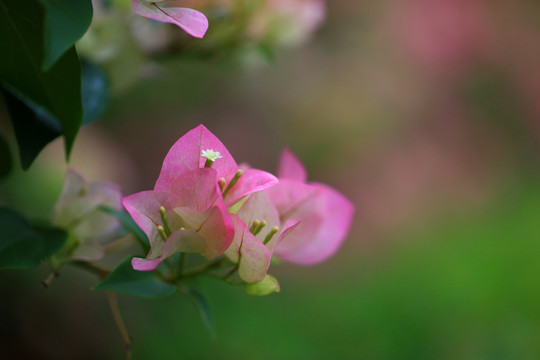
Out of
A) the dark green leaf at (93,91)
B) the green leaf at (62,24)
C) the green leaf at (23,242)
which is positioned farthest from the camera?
the dark green leaf at (93,91)

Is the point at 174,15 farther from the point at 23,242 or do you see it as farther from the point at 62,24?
the point at 23,242

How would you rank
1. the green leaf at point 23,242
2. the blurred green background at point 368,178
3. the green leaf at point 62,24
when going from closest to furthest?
the green leaf at point 62,24, the green leaf at point 23,242, the blurred green background at point 368,178

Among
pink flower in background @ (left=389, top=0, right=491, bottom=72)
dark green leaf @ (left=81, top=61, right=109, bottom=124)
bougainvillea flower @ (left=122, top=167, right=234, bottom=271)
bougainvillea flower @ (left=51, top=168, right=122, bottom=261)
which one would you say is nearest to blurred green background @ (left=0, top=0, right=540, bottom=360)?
pink flower in background @ (left=389, top=0, right=491, bottom=72)

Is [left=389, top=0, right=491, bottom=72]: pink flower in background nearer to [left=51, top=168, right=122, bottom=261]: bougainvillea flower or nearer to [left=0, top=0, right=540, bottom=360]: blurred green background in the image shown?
[left=0, top=0, right=540, bottom=360]: blurred green background

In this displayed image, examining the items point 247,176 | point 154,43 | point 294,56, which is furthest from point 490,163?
point 247,176

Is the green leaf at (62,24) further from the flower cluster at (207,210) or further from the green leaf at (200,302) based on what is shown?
the green leaf at (200,302)

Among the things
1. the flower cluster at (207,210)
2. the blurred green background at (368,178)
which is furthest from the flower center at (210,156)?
the blurred green background at (368,178)
